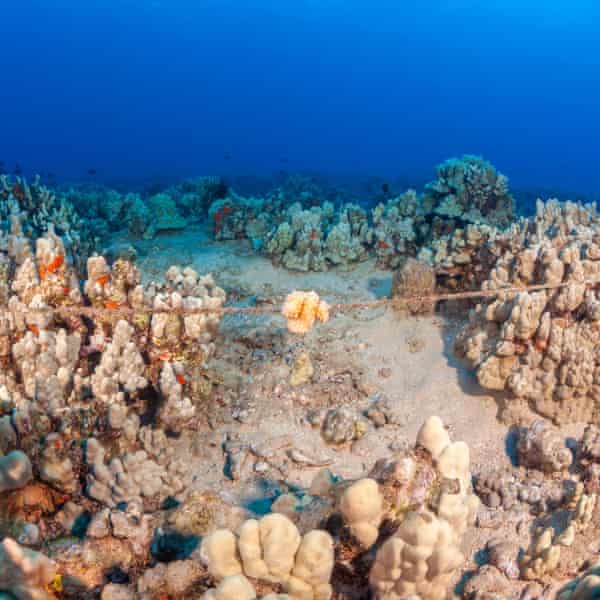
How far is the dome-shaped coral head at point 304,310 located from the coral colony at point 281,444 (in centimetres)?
1

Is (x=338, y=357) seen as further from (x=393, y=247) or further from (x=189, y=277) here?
(x=393, y=247)

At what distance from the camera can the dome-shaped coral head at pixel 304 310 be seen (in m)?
2.88

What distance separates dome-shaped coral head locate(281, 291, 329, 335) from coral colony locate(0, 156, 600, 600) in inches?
0.5

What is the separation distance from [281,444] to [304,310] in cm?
134

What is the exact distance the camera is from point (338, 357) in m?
4.66

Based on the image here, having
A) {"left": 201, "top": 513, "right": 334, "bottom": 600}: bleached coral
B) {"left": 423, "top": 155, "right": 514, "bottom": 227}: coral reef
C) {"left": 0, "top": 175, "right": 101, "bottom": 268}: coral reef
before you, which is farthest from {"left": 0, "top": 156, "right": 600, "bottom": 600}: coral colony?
{"left": 423, "top": 155, "right": 514, "bottom": 227}: coral reef

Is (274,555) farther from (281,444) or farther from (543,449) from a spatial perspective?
(543,449)

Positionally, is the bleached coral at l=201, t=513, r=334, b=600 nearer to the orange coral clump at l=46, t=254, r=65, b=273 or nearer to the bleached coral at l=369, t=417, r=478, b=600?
the bleached coral at l=369, t=417, r=478, b=600

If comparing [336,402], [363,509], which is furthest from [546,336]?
[363,509]

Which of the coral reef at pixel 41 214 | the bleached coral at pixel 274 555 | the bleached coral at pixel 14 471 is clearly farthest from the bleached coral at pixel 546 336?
the coral reef at pixel 41 214

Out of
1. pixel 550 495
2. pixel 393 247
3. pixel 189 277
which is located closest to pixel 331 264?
pixel 393 247

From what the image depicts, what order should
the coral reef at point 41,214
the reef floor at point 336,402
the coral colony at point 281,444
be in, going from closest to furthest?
the coral colony at point 281,444 < the reef floor at point 336,402 < the coral reef at point 41,214

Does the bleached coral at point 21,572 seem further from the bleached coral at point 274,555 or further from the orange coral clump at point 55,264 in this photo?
the orange coral clump at point 55,264

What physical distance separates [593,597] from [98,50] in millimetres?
177596
